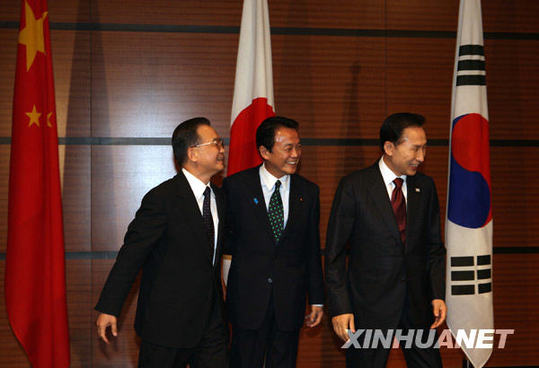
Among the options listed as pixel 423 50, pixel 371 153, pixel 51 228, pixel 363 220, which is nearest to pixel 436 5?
pixel 423 50

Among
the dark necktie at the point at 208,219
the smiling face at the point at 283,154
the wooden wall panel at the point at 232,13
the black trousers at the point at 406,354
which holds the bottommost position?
the black trousers at the point at 406,354

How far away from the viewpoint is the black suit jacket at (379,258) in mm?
2586

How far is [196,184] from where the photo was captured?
8.47 ft

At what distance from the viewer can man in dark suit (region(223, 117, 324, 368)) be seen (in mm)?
2631

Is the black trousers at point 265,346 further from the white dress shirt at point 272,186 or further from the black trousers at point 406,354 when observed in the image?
the white dress shirt at point 272,186

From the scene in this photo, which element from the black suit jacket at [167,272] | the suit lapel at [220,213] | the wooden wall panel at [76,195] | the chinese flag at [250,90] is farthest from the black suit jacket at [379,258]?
the wooden wall panel at [76,195]

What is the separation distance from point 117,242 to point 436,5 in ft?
9.44

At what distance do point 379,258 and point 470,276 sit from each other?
0.90 meters

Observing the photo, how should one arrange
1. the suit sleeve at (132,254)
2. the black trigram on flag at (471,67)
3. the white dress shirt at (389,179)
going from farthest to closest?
the black trigram on flag at (471,67) → the white dress shirt at (389,179) → the suit sleeve at (132,254)

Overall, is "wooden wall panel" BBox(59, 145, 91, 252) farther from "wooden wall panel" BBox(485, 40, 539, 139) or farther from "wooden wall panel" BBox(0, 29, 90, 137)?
"wooden wall panel" BBox(485, 40, 539, 139)

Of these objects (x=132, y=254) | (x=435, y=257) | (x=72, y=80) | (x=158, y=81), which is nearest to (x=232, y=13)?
(x=158, y=81)

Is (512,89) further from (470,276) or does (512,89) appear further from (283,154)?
(283,154)

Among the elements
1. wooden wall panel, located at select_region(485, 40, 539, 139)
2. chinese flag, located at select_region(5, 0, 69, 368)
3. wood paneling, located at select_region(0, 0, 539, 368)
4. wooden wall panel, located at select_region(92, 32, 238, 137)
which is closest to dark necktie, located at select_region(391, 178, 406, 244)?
wood paneling, located at select_region(0, 0, 539, 368)

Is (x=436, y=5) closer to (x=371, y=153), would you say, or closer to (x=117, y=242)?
(x=371, y=153)
